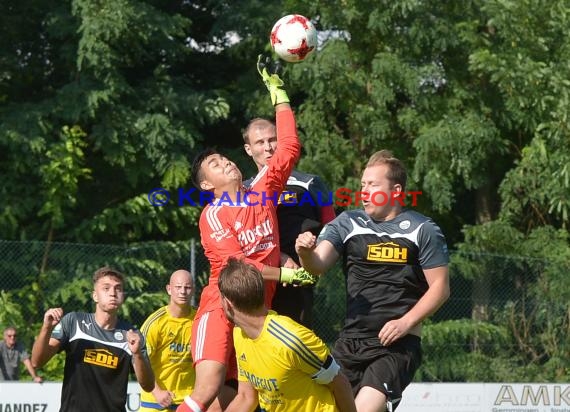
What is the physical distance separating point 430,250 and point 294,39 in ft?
5.67

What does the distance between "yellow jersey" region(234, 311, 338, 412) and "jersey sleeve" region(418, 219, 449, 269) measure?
1.18 metres

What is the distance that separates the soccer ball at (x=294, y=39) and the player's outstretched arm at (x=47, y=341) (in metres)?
2.20

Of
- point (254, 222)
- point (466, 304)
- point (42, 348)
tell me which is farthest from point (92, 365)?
point (466, 304)

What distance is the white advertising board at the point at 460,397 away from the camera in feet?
32.2

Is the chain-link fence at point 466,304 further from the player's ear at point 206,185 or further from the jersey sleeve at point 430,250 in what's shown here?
the jersey sleeve at point 430,250

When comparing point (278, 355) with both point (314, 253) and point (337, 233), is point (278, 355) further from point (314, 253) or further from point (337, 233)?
point (337, 233)

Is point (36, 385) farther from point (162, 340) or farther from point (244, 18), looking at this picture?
point (244, 18)

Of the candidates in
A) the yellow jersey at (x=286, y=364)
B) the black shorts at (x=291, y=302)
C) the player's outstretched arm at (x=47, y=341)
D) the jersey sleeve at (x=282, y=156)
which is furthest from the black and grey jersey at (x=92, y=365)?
the yellow jersey at (x=286, y=364)

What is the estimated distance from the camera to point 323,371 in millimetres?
4695

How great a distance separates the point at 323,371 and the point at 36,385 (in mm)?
5858

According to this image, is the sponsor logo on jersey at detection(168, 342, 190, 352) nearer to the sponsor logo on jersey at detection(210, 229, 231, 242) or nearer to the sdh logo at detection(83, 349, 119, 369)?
the sdh logo at detection(83, 349, 119, 369)

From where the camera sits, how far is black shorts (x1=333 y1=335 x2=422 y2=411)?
5.62 m

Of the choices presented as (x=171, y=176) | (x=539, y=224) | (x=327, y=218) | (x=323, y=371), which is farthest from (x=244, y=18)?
(x=323, y=371)

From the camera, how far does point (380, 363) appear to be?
18.7ft
